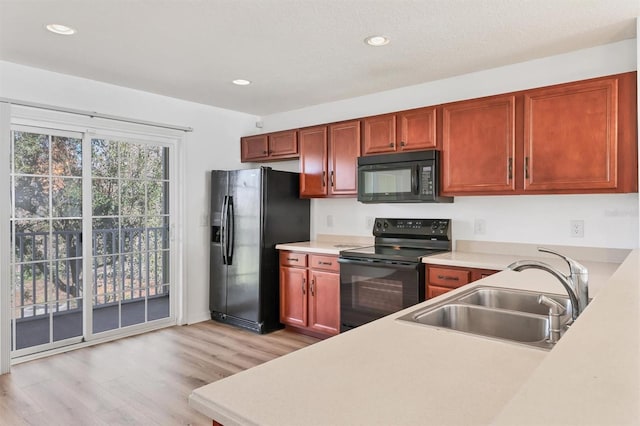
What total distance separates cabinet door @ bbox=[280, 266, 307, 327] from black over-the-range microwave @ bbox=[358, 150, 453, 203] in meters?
0.99

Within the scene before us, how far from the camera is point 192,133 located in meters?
4.47

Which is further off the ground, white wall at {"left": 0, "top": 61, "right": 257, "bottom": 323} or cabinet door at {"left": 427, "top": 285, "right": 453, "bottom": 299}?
white wall at {"left": 0, "top": 61, "right": 257, "bottom": 323}

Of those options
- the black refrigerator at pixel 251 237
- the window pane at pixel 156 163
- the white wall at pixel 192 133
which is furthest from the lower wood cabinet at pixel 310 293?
the window pane at pixel 156 163

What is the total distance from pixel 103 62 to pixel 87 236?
1503mm

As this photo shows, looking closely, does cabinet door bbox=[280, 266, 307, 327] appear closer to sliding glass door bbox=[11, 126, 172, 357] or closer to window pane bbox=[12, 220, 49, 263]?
sliding glass door bbox=[11, 126, 172, 357]

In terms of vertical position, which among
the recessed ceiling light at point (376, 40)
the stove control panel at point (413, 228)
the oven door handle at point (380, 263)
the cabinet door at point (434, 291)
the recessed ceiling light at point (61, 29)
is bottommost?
the cabinet door at point (434, 291)

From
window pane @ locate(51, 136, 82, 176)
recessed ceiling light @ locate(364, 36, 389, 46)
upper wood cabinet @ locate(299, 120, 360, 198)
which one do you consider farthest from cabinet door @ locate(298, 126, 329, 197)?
window pane @ locate(51, 136, 82, 176)

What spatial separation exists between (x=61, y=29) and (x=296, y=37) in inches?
58.3

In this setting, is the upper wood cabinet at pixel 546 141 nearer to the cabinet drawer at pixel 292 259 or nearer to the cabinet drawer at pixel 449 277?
the cabinet drawer at pixel 449 277

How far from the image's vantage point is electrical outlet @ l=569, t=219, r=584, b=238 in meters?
3.01

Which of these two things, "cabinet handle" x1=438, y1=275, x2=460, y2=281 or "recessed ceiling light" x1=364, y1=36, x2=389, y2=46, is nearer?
"recessed ceiling light" x1=364, y1=36, x2=389, y2=46

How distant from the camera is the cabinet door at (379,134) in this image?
367cm

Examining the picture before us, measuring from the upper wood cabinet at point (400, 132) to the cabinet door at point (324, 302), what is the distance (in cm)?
122

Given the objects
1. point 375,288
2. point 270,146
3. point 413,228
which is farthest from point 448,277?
point 270,146
